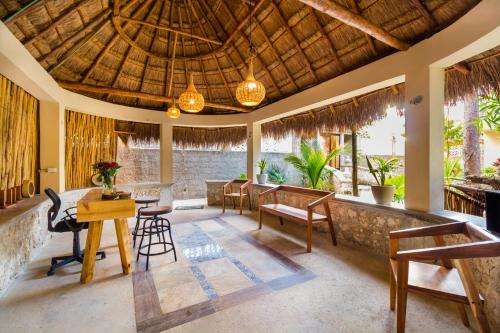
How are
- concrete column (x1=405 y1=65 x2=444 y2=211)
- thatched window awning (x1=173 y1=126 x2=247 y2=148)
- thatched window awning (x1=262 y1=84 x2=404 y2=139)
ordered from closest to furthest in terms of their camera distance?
concrete column (x1=405 y1=65 x2=444 y2=211), thatched window awning (x1=262 y1=84 x2=404 y2=139), thatched window awning (x1=173 y1=126 x2=247 y2=148)

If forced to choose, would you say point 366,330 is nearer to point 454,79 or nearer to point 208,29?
point 454,79

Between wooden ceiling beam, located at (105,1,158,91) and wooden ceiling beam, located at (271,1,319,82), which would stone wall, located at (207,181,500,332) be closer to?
wooden ceiling beam, located at (271,1,319,82)

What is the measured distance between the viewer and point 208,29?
4.90 metres

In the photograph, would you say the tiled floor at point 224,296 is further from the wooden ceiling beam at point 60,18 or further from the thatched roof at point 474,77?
the wooden ceiling beam at point 60,18

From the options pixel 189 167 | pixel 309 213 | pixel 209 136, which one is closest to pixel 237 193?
pixel 209 136

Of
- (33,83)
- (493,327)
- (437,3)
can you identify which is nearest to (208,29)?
(33,83)

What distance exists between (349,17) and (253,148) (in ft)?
13.3

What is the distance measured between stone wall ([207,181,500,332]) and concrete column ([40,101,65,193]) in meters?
4.81

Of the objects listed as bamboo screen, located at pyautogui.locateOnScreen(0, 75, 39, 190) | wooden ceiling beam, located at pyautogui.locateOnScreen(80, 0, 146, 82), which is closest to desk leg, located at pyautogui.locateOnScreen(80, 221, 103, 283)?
bamboo screen, located at pyautogui.locateOnScreen(0, 75, 39, 190)

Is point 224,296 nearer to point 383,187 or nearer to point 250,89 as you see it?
point 250,89

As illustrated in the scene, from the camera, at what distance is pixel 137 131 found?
6352mm

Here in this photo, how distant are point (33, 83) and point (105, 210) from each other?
8.47ft

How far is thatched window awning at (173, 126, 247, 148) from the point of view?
22.9ft

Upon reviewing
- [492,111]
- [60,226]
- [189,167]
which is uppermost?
[492,111]
